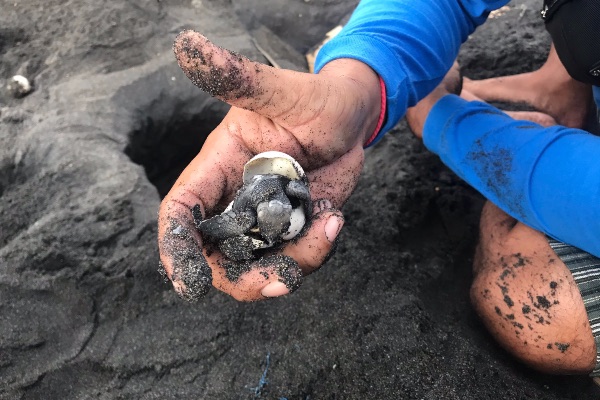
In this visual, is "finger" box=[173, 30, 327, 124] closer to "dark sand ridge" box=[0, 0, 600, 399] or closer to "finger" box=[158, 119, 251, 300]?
"finger" box=[158, 119, 251, 300]

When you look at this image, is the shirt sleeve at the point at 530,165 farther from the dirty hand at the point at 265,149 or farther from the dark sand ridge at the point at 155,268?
the dirty hand at the point at 265,149

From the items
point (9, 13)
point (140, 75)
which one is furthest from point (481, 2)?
point (9, 13)

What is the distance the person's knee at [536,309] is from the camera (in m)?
1.33

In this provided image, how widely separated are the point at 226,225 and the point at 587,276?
1057 mm

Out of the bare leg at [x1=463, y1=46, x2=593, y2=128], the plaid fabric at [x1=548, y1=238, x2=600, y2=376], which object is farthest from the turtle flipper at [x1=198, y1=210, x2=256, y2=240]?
the bare leg at [x1=463, y1=46, x2=593, y2=128]

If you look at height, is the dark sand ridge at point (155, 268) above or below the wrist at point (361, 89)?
below

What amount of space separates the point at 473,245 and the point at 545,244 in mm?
351

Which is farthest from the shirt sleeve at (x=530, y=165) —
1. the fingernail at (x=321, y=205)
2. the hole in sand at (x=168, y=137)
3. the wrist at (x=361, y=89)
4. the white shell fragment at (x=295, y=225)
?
the hole in sand at (x=168, y=137)

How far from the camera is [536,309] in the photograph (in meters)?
1.37

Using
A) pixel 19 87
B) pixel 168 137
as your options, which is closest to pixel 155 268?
pixel 168 137

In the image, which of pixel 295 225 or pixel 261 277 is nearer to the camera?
pixel 261 277

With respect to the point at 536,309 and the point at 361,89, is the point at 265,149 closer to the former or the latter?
the point at 361,89

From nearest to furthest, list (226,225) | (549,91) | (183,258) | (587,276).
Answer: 1. (183,258)
2. (226,225)
3. (587,276)
4. (549,91)

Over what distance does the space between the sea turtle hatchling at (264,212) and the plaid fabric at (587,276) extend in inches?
32.4
